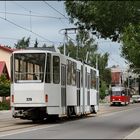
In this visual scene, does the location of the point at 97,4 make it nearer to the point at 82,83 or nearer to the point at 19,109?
the point at 19,109

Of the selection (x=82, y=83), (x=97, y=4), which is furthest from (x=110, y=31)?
(x=82, y=83)

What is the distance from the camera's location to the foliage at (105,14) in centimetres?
2287

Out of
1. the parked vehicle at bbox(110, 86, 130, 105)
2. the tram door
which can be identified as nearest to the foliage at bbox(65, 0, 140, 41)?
the tram door

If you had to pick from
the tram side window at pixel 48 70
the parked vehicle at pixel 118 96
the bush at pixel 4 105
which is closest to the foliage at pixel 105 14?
the tram side window at pixel 48 70

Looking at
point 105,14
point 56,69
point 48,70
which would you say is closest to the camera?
point 105,14

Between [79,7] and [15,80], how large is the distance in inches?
317

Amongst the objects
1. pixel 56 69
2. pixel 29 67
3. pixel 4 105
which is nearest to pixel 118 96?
pixel 4 105

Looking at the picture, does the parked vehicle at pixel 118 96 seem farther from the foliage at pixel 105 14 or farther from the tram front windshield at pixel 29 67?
the foliage at pixel 105 14

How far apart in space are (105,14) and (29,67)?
7161mm

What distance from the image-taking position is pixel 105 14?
24062 millimetres

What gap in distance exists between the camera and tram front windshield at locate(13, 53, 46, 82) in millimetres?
29578

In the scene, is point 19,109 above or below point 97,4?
below

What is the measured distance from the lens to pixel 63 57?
31.1m

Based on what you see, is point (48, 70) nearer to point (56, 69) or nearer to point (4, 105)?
point (56, 69)
